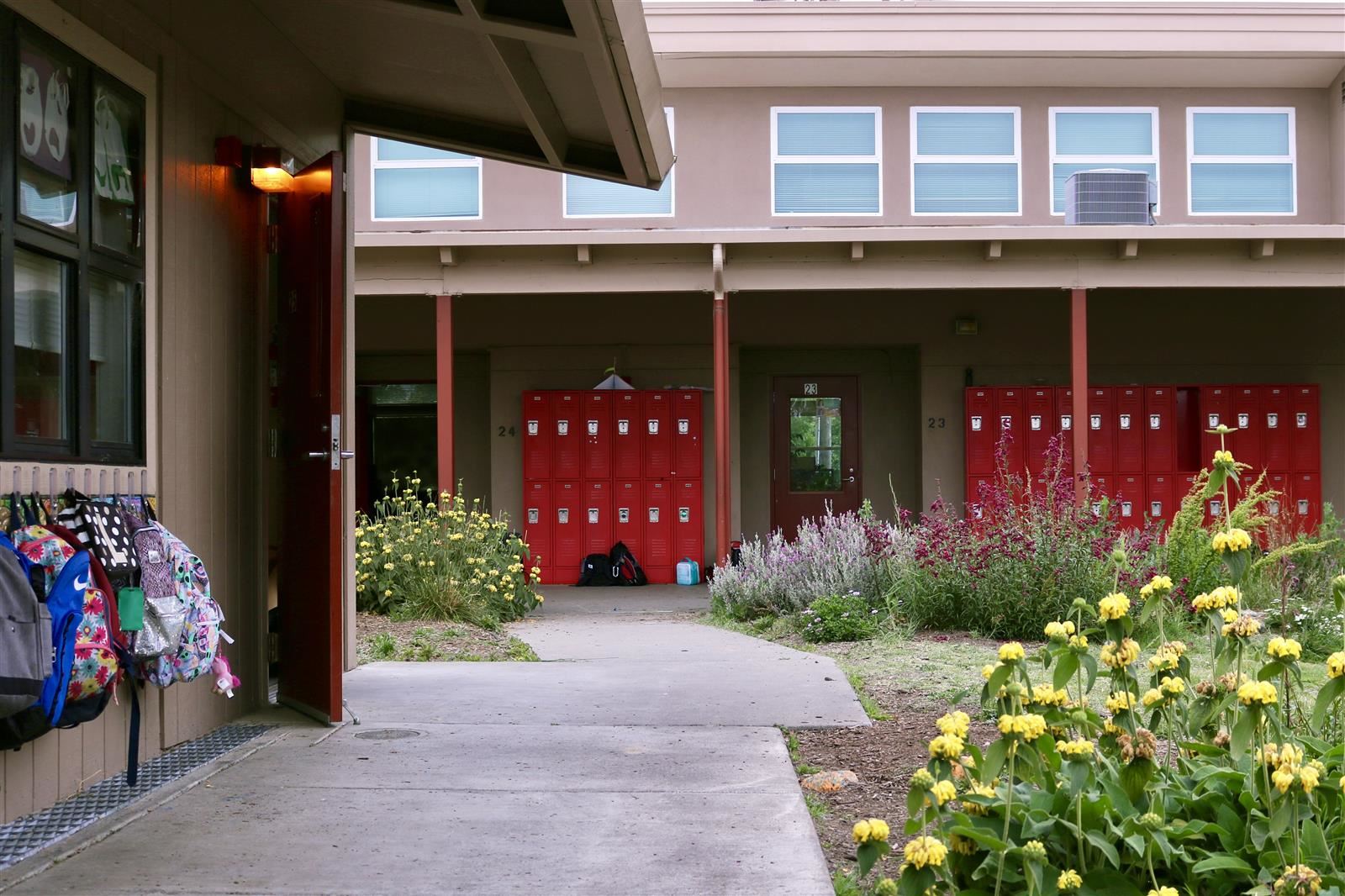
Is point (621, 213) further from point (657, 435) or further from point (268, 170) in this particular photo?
point (268, 170)

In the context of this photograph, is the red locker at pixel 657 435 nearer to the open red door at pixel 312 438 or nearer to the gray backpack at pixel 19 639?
the open red door at pixel 312 438

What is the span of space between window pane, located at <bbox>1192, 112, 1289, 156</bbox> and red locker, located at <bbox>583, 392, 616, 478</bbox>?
726 centimetres

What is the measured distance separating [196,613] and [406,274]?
26.8 ft

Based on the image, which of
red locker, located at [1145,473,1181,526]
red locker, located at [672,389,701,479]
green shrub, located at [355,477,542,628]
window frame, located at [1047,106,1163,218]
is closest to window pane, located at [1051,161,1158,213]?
window frame, located at [1047,106,1163,218]

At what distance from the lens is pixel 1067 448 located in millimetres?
13938

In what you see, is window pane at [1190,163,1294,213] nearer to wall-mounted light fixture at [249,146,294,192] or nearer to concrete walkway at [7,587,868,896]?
concrete walkway at [7,587,868,896]

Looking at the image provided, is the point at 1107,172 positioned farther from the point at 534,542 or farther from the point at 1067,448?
the point at 534,542

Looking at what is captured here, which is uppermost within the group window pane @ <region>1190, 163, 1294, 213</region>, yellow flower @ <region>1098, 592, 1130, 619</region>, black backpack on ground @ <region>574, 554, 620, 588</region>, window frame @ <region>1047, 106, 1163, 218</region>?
window frame @ <region>1047, 106, 1163, 218</region>

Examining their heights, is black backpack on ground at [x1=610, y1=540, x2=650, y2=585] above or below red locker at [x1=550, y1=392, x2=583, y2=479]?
below

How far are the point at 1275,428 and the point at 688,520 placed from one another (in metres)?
6.73

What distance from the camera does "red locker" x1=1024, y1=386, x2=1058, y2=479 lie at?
13930 millimetres

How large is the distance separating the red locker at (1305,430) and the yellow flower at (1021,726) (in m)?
13.3

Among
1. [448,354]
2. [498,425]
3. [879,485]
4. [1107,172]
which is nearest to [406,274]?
[448,354]

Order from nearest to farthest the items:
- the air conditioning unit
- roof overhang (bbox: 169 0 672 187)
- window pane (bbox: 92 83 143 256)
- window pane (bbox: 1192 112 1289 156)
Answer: window pane (bbox: 92 83 143 256)
roof overhang (bbox: 169 0 672 187)
the air conditioning unit
window pane (bbox: 1192 112 1289 156)
